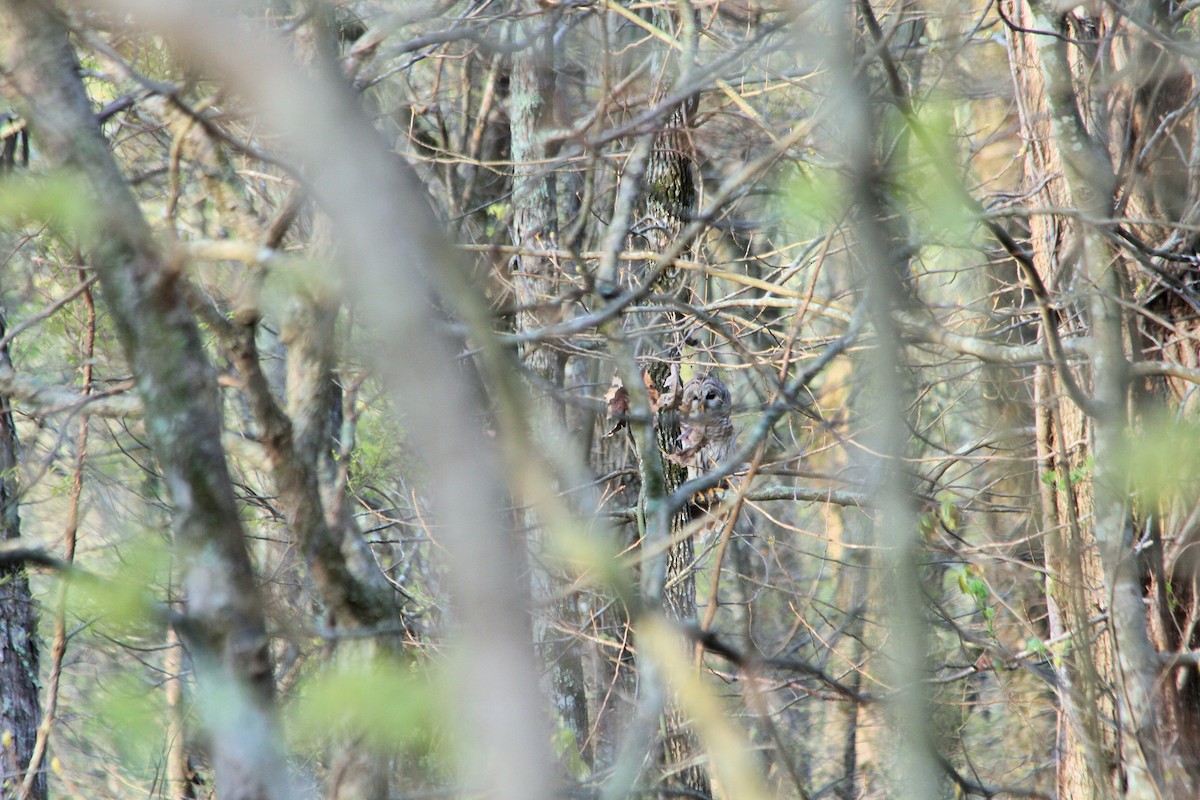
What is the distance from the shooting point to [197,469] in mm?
2088

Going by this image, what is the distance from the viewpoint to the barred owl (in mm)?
5449

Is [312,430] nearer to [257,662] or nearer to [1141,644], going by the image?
[257,662]

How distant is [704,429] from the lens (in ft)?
A: 17.8

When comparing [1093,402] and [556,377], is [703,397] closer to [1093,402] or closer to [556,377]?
[556,377]

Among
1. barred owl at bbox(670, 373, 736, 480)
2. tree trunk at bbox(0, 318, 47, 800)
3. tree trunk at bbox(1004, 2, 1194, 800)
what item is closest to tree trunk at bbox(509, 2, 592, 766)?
barred owl at bbox(670, 373, 736, 480)

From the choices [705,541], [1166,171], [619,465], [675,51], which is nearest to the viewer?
[1166,171]

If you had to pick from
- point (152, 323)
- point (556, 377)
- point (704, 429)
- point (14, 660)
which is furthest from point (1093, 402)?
point (14, 660)

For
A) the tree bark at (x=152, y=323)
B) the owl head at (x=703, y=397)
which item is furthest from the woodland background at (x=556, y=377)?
the owl head at (x=703, y=397)

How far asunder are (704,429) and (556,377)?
187 centimetres

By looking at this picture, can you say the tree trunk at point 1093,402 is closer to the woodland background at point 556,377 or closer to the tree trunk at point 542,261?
the woodland background at point 556,377

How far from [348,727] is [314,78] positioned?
4.71 feet

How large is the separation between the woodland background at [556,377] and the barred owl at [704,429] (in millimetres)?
173

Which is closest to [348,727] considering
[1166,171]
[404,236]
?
[404,236]

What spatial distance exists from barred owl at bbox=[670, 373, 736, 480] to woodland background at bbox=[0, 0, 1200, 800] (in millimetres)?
173
